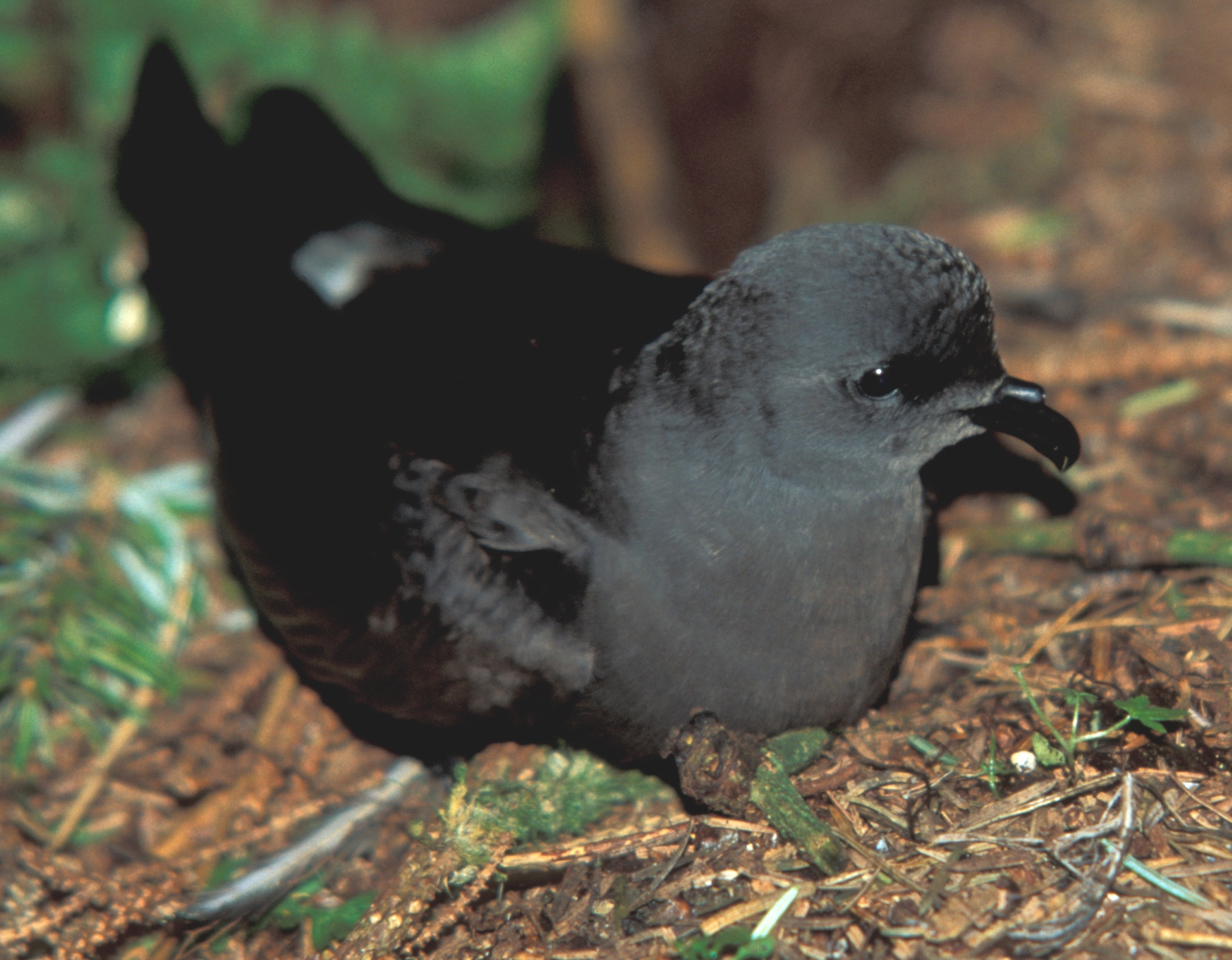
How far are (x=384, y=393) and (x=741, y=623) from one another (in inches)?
53.3

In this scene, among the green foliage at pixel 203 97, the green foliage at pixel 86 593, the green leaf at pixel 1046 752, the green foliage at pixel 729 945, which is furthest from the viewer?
the green foliage at pixel 203 97

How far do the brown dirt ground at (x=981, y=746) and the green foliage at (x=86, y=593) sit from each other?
14 centimetres

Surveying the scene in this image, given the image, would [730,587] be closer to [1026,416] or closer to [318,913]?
[1026,416]

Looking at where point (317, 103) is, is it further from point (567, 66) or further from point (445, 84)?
point (567, 66)

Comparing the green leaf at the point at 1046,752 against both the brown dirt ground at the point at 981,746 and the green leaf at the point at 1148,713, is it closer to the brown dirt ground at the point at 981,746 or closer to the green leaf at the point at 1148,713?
the brown dirt ground at the point at 981,746

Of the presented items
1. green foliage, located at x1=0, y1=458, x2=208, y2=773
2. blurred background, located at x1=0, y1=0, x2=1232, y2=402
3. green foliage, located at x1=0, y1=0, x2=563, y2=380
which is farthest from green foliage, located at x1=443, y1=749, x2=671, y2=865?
green foliage, located at x1=0, y1=0, x2=563, y2=380

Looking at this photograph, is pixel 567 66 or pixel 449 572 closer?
pixel 449 572

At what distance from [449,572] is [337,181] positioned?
2133 millimetres

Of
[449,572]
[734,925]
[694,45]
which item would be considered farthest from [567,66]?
[734,925]

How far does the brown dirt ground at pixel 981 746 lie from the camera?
9.14 ft

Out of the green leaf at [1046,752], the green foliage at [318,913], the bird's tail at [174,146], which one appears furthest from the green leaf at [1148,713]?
the bird's tail at [174,146]

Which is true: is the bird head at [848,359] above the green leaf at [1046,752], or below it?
above

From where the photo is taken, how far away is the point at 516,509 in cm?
332

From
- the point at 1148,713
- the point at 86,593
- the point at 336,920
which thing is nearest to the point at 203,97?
the point at 86,593
